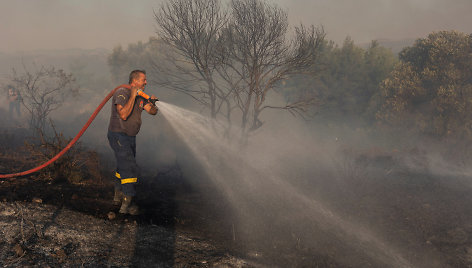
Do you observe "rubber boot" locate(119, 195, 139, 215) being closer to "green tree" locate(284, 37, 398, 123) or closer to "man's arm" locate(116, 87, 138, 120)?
"man's arm" locate(116, 87, 138, 120)

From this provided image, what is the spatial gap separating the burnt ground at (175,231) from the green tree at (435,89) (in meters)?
8.06

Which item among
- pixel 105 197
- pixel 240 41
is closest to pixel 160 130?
pixel 240 41

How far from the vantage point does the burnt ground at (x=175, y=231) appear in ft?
9.10

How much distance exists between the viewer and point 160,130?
771 inches

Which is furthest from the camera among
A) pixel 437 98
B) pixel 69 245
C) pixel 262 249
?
pixel 437 98

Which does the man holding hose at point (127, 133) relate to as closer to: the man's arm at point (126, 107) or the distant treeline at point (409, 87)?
the man's arm at point (126, 107)

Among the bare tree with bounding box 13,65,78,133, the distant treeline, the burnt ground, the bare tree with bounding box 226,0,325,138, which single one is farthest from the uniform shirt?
the distant treeline

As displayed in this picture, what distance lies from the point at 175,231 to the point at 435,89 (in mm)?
15273

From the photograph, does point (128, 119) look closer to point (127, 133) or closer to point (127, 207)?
point (127, 133)

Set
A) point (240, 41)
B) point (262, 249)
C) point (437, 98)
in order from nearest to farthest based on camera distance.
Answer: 1. point (262, 249)
2. point (240, 41)
3. point (437, 98)

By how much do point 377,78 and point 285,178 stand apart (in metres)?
12.9

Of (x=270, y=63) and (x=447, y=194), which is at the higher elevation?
(x=270, y=63)

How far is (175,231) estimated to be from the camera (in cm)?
365

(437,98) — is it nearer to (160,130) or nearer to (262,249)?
(262,249)
